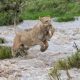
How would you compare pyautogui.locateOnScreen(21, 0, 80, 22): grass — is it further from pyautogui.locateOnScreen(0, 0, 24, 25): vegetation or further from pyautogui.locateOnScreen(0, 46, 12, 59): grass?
pyautogui.locateOnScreen(0, 46, 12, 59): grass

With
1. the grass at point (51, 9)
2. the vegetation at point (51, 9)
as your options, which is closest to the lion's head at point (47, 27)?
the vegetation at point (51, 9)

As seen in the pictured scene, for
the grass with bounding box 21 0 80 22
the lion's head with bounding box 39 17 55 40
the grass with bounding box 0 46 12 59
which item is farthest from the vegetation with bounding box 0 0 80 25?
the lion's head with bounding box 39 17 55 40

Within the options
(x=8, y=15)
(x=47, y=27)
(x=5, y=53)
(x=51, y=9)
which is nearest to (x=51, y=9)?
(x=51, y=9)

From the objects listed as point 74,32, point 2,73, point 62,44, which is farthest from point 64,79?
point 74,32

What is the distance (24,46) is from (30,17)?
19.6 m

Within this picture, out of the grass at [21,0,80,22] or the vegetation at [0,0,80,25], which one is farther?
the grass at [21,0,80,22]

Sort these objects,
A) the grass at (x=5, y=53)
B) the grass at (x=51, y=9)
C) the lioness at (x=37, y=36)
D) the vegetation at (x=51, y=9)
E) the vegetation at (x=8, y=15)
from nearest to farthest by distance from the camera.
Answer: the lioness at (x=37, y=36) < the grass at (x=5, y=53) < the vegetation at (x=8, y=15) < the vegetation at (x=51, y=9) < the grass at (x=51, y=9)

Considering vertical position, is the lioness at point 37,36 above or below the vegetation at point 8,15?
above

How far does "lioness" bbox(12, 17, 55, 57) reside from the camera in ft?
53.4

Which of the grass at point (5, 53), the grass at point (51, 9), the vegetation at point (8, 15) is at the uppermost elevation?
the grass at point (5, 53)

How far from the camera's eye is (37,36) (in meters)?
16.8

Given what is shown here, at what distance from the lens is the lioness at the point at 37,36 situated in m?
16.3

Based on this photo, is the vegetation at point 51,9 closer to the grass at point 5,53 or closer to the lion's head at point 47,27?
the grass at point 5,53

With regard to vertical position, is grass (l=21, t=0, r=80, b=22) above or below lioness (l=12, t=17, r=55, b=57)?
below
